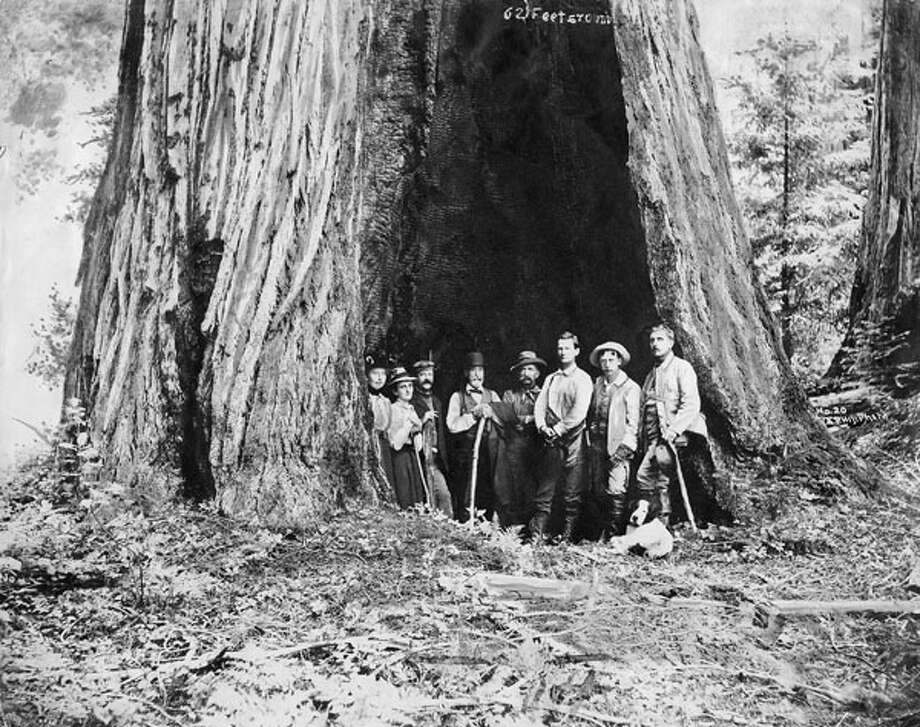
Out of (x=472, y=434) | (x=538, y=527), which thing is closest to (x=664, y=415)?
(x=538, y=527)

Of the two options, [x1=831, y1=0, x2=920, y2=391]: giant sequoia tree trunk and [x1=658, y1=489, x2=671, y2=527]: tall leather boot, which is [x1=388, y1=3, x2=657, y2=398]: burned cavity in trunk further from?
[x1=831, y1=0, x2=920, y2=391]: giant sequoia tree trunk

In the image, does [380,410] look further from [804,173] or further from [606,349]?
[804,173]

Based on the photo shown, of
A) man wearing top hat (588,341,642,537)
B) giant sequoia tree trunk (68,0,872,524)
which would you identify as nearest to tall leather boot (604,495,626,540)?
man wearing top hat (588,341,642,537)

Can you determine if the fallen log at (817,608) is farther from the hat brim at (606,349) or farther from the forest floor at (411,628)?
the hat brim at (606,349)

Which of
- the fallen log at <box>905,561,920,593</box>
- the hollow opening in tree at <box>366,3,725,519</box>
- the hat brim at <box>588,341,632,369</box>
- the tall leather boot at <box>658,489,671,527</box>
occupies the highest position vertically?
the hollow opening in tree at <box>366,3,725,519</box>

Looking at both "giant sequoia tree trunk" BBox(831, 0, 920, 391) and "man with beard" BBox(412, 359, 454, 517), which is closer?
"man with beard" BBox(412, 359, 454, 517)

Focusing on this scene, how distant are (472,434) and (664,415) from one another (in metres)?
0.87

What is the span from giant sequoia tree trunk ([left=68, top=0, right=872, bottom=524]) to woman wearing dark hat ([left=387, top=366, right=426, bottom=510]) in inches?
5.9

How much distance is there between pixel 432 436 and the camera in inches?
193

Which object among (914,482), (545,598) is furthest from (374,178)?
(914,482)

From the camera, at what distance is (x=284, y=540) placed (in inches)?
183

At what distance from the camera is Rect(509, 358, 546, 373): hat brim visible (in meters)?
4.92

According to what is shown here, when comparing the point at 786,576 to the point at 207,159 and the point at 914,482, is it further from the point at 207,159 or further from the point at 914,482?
the point at 207,159

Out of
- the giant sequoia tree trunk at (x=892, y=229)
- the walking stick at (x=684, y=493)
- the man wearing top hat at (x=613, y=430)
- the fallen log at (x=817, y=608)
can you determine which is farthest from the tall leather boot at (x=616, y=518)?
the giant sequoia tree trunk at (x=892, y=229)
